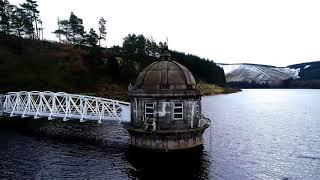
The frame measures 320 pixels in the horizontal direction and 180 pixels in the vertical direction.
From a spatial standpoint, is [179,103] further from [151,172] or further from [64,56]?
[64,56]

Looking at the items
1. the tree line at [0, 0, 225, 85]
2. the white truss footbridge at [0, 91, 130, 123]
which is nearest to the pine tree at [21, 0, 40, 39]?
the tree line at [0, 0, 225, 85]

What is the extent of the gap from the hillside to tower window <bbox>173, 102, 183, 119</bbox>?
212 feet

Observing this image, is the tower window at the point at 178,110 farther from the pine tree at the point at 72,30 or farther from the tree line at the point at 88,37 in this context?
the pine tree at the point at 72,30

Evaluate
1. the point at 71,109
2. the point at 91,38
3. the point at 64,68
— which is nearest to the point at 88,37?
the point at 91,38

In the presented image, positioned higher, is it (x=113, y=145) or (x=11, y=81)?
(x=11, y=81)

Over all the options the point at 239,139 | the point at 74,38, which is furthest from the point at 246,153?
the point at 74,38

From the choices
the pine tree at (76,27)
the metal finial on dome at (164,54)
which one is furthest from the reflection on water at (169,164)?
the pine tree at (76,27)

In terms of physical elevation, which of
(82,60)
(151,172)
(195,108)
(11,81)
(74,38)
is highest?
(74,38)

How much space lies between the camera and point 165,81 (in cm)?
3897

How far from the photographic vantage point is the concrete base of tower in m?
37.8

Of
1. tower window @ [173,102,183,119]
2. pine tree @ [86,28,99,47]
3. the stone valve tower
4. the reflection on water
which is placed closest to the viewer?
the reflection on water

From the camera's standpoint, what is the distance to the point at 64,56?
122 metres

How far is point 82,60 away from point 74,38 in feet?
78.3

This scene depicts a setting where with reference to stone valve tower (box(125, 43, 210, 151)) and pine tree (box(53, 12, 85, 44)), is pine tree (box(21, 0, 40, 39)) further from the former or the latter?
stone valve tower (box(125, 43, 210, 151))
